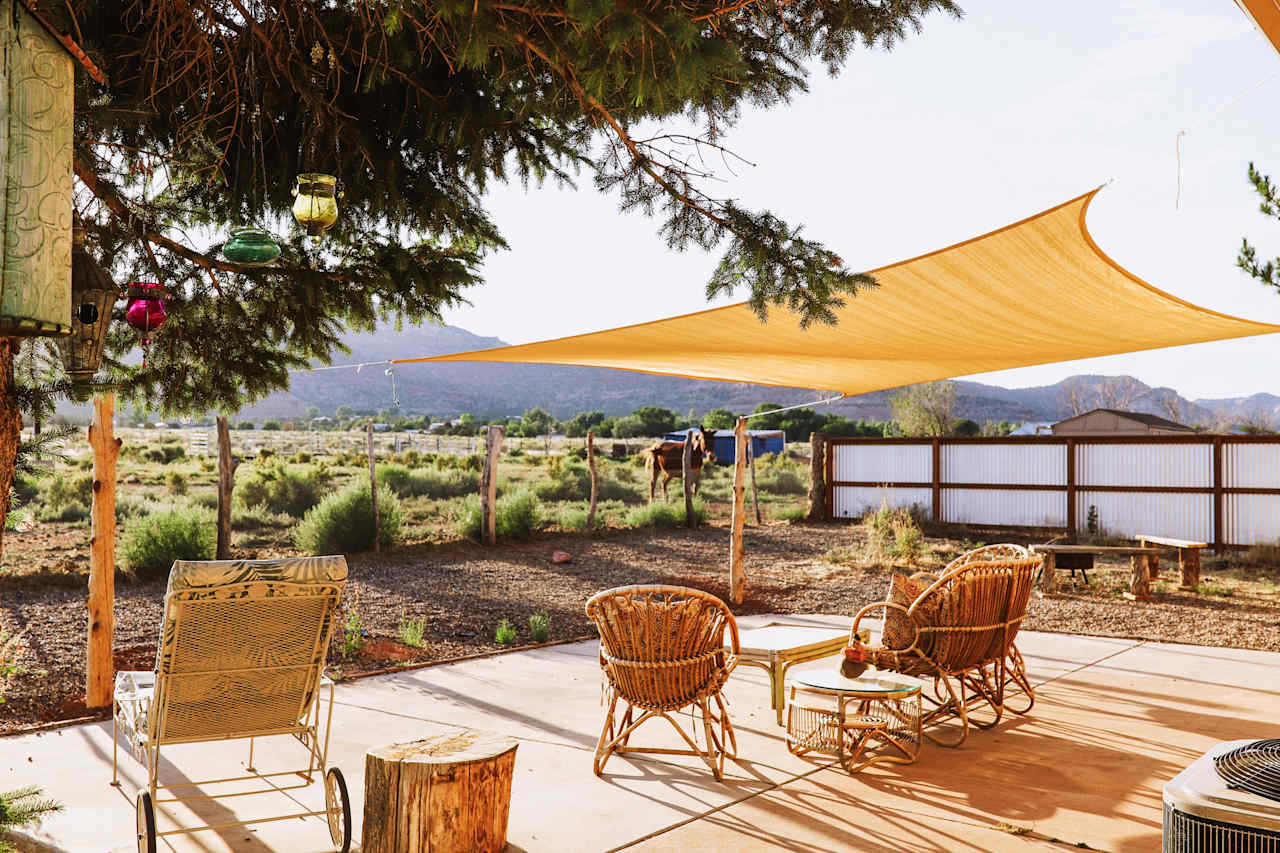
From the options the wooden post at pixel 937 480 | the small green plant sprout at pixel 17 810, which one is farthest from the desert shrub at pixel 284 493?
the small green plant sprout at pixel 17 810

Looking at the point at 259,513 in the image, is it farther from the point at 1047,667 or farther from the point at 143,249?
the point at 1047,667

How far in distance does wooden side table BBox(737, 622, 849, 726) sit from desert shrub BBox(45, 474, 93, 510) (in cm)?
1419

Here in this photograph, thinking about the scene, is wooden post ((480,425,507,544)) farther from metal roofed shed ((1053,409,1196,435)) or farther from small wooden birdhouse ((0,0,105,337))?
metal roofed shed ((1053,409,1196,435))

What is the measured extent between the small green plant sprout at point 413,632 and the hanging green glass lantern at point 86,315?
11.9ft

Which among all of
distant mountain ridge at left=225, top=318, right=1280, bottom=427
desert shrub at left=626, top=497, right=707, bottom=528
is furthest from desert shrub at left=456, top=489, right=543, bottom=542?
distant mountain ridge at left=225, top=318, right=1280, bottom=427

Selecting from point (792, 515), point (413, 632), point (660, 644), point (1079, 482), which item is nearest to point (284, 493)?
point (792, 515)

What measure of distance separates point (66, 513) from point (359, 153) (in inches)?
543

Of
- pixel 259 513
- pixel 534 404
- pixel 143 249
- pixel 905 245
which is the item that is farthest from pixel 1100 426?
pixel 534 404

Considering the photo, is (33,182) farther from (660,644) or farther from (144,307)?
(660,644)

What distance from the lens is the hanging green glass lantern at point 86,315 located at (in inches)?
98.3

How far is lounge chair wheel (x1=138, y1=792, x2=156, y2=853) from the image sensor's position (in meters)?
2.55

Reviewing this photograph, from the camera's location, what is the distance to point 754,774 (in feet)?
11.7

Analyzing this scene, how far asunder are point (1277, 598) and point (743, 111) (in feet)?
24.6

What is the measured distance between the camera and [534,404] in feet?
193
